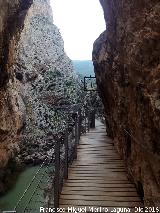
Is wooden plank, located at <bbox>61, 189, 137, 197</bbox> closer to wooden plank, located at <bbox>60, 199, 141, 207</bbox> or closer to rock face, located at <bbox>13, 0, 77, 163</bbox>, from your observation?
wooden plank, located at <bbox>60, 199, 141, 207</bbox>

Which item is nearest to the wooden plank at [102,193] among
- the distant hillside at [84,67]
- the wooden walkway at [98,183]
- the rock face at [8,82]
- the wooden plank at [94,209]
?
the wooden walkway at [98,183]

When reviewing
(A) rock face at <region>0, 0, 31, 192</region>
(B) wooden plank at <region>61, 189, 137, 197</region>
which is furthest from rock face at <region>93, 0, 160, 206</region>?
(A) rock face at <region>0, 0, 31, 192</region>

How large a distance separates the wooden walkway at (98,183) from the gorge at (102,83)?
47 cm

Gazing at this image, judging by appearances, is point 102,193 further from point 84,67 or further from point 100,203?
point 84,67

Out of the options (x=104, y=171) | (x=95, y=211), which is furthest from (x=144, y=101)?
(x=104, y=171)

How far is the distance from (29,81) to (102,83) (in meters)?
22.4

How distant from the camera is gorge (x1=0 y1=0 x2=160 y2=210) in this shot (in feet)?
24.5

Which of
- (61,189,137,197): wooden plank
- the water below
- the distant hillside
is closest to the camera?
(61,189,137,197): wooden plank

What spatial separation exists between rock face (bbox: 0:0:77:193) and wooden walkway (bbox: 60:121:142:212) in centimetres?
780

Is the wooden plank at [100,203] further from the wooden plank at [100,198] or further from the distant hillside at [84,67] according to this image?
the distant hillside at [84,67]

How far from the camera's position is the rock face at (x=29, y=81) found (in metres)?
20.8

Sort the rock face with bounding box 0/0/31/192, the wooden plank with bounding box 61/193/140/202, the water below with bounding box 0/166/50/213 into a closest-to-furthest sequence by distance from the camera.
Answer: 1. the wooden plank with bounding box 61/193/140/202
2. the rock face with bounding box 0/0/31/192
3. the water below with bounding box 0/166/50/213

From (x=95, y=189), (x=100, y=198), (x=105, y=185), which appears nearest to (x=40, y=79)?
(x=105, y=185)

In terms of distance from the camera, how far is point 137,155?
9.65 m
